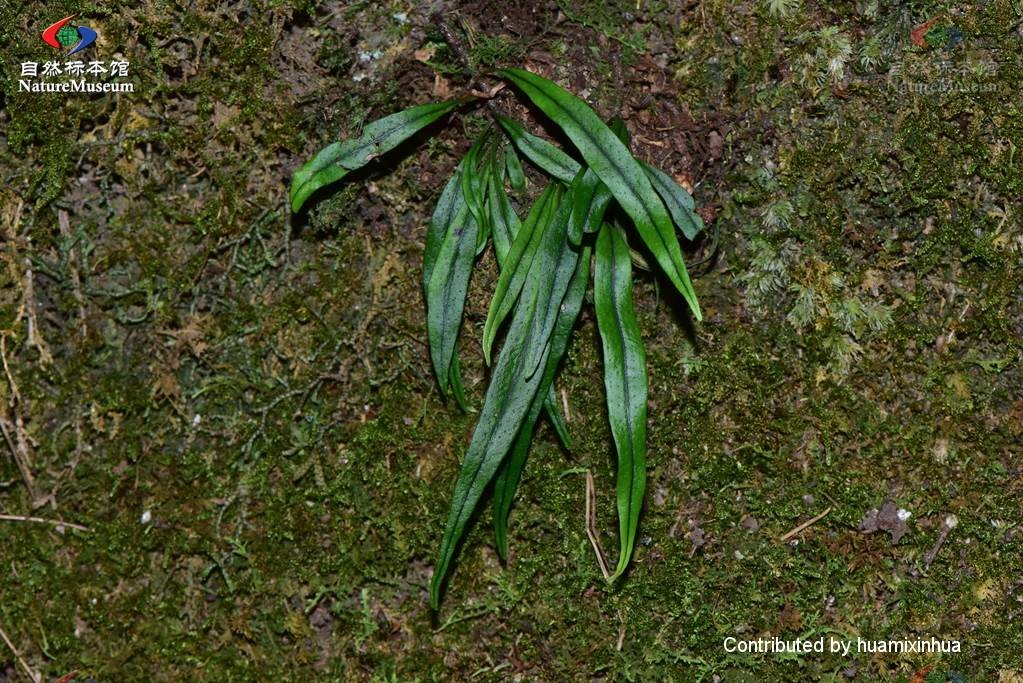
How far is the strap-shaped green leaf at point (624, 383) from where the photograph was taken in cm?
177

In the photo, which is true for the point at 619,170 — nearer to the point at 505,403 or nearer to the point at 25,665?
the point at 505,403

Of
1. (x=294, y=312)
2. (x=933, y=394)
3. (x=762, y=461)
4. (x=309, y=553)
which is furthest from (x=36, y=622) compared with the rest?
(x=933, y=394)

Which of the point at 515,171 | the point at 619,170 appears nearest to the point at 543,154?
the point at 515,171

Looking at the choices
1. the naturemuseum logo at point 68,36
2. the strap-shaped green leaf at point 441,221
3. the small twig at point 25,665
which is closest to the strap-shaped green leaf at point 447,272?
the strap-shaped green leaf at point 441,221

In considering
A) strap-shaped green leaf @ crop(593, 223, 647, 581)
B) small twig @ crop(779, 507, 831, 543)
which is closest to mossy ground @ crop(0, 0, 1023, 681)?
small twig @ crop(779, 507, 831, 543)

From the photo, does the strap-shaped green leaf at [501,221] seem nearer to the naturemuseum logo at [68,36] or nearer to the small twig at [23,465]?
the naturemuseum logo at [68,36]

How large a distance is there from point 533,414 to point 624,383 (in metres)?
0.20

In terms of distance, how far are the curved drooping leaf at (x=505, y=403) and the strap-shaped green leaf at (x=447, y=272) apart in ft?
0.47

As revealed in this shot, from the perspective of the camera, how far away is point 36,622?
196 centimetres

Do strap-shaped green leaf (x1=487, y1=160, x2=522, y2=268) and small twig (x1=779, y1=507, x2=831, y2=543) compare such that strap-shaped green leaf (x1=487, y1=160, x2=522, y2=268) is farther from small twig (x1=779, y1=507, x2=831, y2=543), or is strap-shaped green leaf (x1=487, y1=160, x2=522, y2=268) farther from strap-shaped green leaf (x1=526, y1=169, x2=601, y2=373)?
small twig (x1=779, y1=507, x2=831, y2=543)

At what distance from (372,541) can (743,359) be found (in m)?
0.91

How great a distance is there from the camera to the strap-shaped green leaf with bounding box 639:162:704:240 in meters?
1.83

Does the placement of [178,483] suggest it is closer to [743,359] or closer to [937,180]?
[743,359]

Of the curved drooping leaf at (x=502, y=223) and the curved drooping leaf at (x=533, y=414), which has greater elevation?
the curved drooping leaf at (x=502, y=223)
